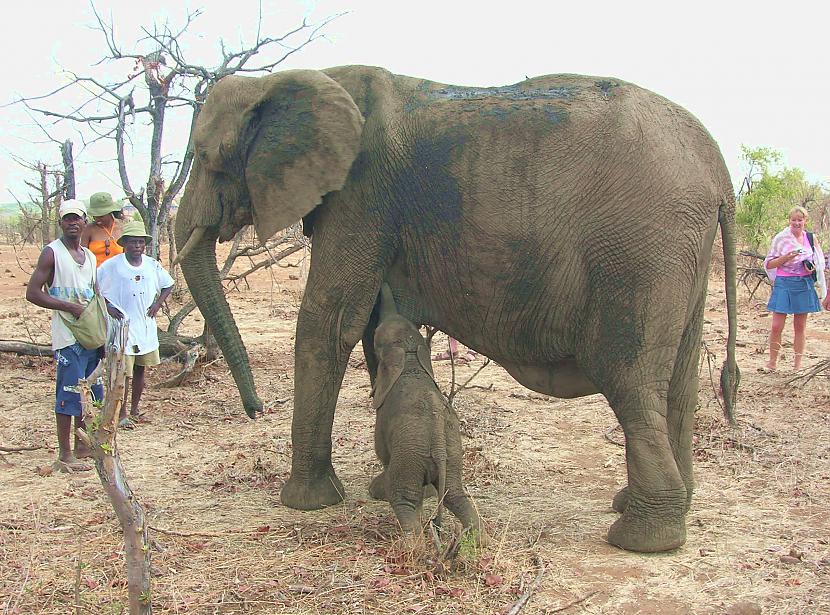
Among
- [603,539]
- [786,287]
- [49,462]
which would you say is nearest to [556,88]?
[603,539]

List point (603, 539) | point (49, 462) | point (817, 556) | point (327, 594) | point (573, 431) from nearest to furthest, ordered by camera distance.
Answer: point (327, 594), point (817, 556), point (603, 539), point (49, 462), point (573, 431)

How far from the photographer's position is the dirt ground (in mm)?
4207

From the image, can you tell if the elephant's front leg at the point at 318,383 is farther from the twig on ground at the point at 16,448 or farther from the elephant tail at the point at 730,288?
the twig on ground at the point at 16,448

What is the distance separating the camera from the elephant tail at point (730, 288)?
4883 millimetres

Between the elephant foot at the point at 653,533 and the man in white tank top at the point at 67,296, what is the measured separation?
379 centimetres

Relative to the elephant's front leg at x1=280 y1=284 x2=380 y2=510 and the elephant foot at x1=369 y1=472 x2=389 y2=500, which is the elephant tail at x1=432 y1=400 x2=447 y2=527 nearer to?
the elephant's front leg at x1=280 y1=284 x2=380 y2=510

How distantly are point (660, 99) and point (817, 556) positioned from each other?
8.80 ft

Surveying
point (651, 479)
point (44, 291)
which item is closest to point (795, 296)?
point (651, 479)

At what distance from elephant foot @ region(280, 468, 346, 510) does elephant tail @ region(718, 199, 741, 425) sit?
259 cm

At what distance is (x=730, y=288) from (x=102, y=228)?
5.16 meters

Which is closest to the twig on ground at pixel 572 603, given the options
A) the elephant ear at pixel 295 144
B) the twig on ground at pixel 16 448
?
the elephant ear at pixel 295 144

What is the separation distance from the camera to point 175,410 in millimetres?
→ 8203

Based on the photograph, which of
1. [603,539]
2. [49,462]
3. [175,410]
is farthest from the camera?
[175,410]

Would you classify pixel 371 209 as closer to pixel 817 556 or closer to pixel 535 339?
pixel 535 339
